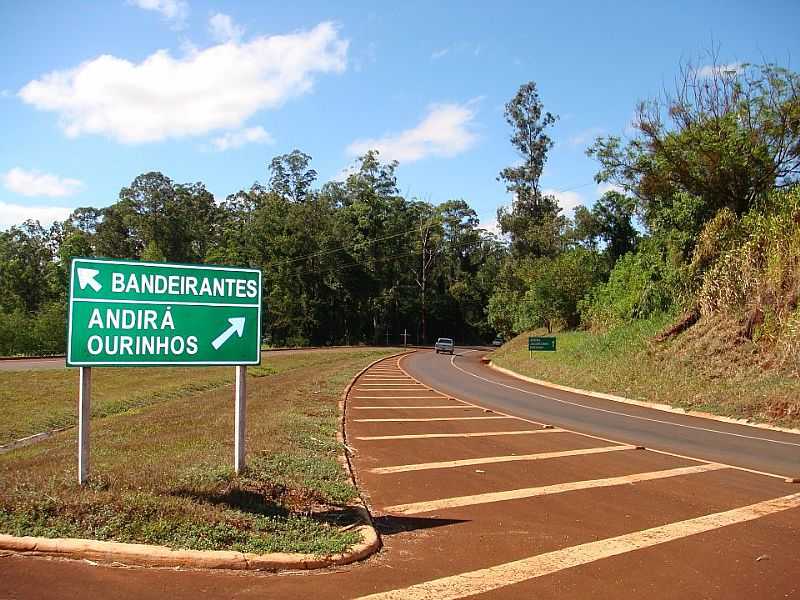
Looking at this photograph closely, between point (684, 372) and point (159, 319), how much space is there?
18.9 m

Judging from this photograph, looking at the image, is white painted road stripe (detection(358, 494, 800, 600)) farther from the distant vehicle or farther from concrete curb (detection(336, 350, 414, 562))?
the distant vehicle

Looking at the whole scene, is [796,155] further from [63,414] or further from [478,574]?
[63,414]

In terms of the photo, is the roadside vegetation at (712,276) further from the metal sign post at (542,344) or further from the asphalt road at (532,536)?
the asphalt road at (532,536)

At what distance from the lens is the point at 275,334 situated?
75.6 meters

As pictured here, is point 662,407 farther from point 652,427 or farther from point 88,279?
point 88,279

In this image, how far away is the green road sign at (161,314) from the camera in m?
6.64

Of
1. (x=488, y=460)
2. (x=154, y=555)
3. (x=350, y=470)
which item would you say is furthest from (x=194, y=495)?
(x=488, y=460)

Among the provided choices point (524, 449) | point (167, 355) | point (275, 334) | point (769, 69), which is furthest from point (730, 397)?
point (275, 334)

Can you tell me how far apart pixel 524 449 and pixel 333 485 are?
180 inches

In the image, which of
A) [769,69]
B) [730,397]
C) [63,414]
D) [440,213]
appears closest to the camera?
[730,397]

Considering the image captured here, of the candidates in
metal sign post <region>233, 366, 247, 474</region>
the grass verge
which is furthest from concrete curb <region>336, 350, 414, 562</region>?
the grass verge

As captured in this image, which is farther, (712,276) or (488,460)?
(712,276)

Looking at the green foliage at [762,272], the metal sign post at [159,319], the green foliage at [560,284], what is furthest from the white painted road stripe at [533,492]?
the green foliage at [560,284]

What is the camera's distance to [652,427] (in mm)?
15008
